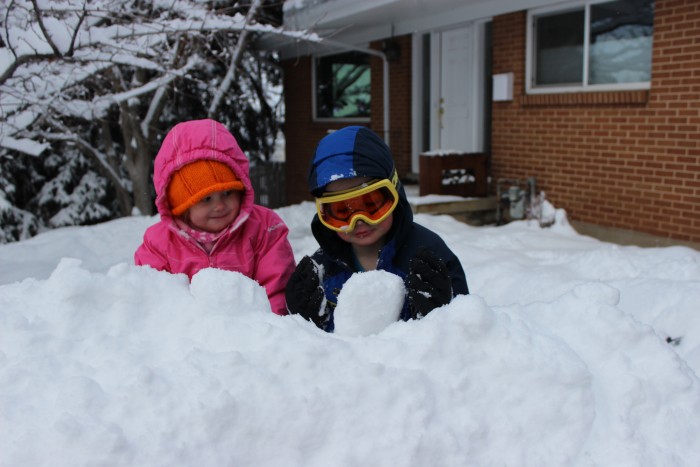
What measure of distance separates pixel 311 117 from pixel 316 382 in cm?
1219

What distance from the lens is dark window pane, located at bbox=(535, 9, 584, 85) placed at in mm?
7172

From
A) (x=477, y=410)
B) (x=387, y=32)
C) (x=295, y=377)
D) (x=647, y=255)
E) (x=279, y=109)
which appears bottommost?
(x=647, y=255)

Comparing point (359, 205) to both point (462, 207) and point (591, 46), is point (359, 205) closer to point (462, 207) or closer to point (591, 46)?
point (591, 46)

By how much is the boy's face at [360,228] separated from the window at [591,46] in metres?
5.41

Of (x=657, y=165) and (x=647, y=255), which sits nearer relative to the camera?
(x=647, y=255)

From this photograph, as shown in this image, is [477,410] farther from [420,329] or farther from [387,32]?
[387,32]

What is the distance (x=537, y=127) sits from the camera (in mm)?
7754

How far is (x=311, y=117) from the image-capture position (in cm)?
1322

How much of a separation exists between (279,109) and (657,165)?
10.5 metres

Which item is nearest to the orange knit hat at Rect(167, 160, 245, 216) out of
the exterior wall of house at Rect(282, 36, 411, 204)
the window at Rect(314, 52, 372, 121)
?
the exterior wall of house at Rect(282, 36, 411, 204)

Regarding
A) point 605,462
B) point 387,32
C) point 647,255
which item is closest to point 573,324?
point 605,462

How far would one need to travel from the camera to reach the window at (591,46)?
6.53 metres

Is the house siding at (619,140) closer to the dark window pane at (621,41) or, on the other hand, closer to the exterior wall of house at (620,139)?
the exterior wall of house at (620,139)

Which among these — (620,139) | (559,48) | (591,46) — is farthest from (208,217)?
(559,48)
